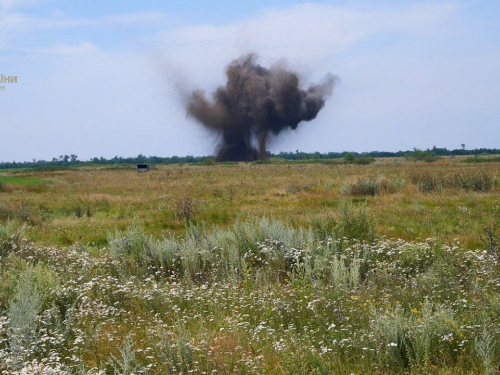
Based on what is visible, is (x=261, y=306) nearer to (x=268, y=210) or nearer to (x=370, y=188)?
(x=268, y=210)

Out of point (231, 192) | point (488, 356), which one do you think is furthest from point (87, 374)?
point (231, 192)

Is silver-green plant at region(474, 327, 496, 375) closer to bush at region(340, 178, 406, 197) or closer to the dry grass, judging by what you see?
the dry grass

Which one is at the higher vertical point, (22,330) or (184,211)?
(184,211)

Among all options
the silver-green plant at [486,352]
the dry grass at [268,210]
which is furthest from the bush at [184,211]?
the silver-green plant at [486,352]

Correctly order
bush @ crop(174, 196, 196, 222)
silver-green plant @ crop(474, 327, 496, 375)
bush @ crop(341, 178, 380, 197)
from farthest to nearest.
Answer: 1. bush @ crop(341, 178, 380, 197)
2. bush @ crop(174, 196, 196, 222)
3. silver-green plant @ crop(474, 327, 496, 375)

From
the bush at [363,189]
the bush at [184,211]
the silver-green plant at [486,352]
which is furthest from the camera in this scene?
the bush at [363,189]

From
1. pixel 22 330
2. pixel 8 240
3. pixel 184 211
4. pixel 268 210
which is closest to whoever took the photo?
pixel 22 330

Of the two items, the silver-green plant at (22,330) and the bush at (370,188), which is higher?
the bush at (370,188)

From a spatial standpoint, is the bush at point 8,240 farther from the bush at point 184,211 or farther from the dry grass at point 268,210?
the bush at point 184,211

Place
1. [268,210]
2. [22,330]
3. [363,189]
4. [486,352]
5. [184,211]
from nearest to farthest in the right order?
[486,352] → [22,330] → [184,211] → [268,210] → [363,189]

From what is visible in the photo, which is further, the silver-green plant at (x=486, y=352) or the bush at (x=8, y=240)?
the bush at (x=8, y=240)

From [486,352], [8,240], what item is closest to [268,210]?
[8,240]

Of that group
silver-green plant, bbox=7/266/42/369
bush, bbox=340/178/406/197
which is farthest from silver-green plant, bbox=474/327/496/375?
bush, bbox=340/178/406/197

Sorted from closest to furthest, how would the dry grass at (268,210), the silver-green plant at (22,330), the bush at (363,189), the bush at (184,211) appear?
the silver-green plant at (22,330) < the dry grass at (268,210) < the bush at (184,211) < the bush at (363,189)
